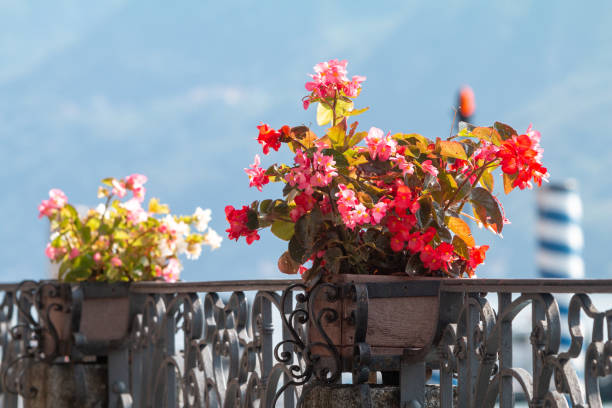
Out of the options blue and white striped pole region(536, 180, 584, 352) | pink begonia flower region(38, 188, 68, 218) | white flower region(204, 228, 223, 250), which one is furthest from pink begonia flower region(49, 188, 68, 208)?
blue and white striped pole region(536, 180, 584, 352)

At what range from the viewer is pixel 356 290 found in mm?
1778

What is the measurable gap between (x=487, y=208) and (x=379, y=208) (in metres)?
0.24

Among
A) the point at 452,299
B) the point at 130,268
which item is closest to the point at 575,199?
the point at 130,268

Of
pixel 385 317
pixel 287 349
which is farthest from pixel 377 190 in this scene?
pixel 287 349

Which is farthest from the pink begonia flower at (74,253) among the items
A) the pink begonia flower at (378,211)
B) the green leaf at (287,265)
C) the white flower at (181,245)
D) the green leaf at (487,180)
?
the green leaf at (487,180)

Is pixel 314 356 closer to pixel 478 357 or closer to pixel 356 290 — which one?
pixel 356 290

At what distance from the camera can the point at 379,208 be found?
1.75 metres

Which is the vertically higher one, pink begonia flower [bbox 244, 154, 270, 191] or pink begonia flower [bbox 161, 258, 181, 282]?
pink begonia flower [bbox 244, 154, 270, 191]

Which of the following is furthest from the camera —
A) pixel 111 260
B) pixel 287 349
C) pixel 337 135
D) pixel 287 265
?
pixel 111 260

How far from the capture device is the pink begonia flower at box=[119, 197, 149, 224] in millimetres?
3129

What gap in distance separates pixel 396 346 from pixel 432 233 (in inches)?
10.8

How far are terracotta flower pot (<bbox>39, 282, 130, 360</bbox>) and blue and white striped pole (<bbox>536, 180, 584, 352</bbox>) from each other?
28.8ft

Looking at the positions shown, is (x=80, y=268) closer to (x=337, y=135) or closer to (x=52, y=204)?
(x=52, y=204)

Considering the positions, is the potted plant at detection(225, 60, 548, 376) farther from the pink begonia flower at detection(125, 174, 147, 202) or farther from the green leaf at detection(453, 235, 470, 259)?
the pink begonia flower at detection(125, 174, 147, 202)
